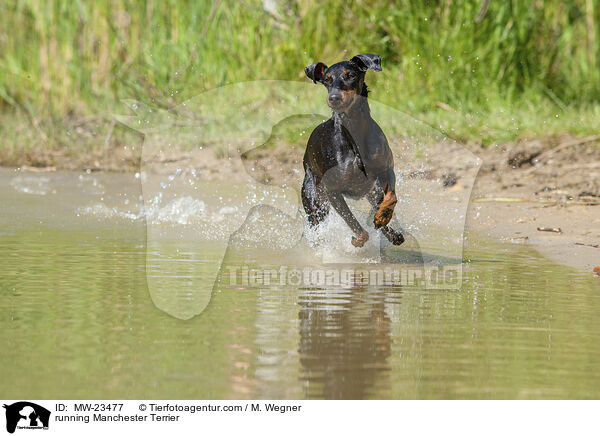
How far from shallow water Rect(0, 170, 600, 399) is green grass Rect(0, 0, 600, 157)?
12.8 feet

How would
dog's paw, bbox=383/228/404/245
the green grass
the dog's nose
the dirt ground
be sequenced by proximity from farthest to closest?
1. the green grass
2. the dirt ground
3. dog's paw, bbox=383/228/404/245
4. the dog's nose

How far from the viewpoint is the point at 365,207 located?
879cm

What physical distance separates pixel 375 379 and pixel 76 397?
3.39 feet

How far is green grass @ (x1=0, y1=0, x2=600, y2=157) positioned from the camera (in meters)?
10.5

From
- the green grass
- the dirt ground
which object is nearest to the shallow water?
the dirt ground

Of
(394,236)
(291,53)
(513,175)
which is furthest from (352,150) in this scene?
(291,53)

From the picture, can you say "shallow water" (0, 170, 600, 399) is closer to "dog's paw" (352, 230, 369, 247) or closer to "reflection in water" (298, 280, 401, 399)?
"reflection in water" (298, 280, 401, 399)

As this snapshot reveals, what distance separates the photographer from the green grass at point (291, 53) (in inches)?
414

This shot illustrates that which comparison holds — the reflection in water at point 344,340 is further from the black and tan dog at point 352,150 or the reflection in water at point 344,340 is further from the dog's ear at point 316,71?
the dog's ear at point 316,71

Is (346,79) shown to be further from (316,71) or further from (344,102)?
(316,71)

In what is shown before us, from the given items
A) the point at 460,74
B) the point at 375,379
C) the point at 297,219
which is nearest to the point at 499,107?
the point at 460,74

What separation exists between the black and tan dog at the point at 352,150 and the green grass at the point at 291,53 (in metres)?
3.69
